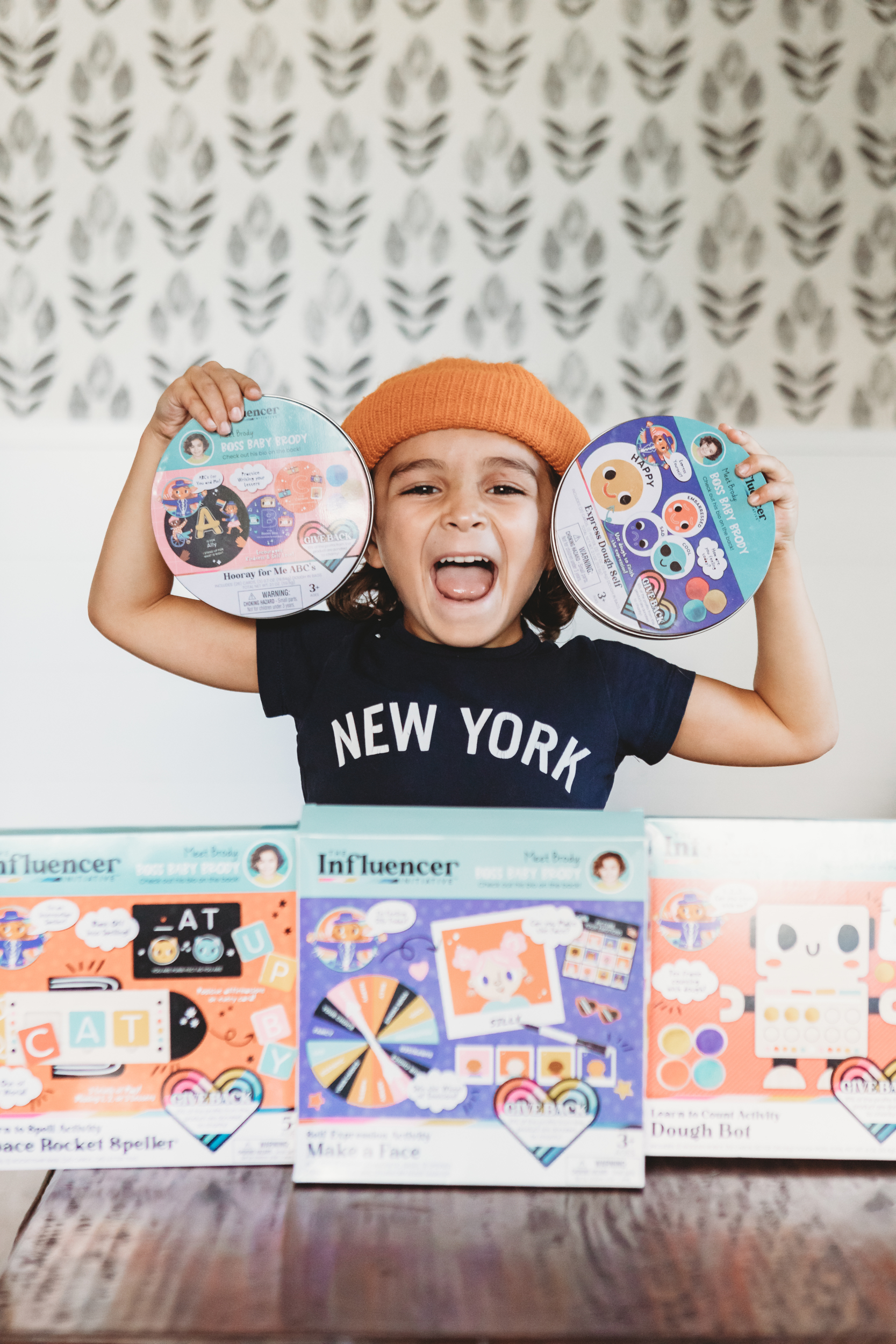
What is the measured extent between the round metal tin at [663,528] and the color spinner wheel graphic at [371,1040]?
1.27 ft

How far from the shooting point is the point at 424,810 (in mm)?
617

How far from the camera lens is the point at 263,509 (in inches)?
33.2

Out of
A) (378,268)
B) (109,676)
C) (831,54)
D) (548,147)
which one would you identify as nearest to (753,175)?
(831,54)

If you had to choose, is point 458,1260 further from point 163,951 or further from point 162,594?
point 162,594

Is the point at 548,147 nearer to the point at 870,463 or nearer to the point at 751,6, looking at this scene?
the point at 751,6

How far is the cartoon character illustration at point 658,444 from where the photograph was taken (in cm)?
83

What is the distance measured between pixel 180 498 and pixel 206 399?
86mm

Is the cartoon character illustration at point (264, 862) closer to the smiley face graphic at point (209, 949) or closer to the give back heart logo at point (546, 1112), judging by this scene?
the smiley face graphic at point (209, 949)

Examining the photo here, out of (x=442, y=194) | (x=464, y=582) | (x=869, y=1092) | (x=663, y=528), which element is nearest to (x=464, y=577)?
(x=464, y=582)

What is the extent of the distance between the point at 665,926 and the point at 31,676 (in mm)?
1474

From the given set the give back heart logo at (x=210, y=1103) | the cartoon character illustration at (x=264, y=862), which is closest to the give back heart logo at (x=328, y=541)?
the cartoon character illustration at (x=264, y=862)

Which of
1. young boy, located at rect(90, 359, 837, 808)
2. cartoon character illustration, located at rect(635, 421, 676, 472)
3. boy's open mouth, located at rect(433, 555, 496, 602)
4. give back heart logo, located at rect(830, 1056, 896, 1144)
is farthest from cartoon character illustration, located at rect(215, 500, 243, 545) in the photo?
give back heart logo, located at rect(830, 1056, 896, 1144)

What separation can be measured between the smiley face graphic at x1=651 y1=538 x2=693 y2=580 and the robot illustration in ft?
1.05

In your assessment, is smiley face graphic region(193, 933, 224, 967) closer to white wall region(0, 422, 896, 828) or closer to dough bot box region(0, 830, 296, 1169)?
dough bot box region(0, 830, 296, 1169)
